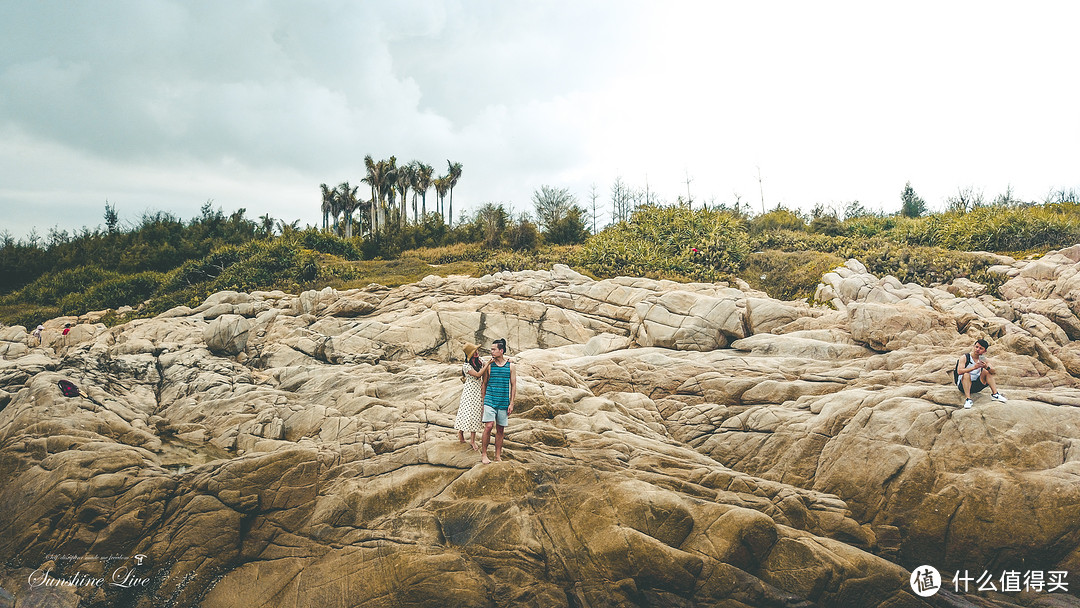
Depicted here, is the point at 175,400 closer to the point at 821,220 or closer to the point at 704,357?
the point at 704,357

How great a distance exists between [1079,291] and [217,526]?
76.2ft

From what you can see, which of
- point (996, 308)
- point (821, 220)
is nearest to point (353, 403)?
point (996, 308)

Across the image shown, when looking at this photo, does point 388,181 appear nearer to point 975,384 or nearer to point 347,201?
point 347,201

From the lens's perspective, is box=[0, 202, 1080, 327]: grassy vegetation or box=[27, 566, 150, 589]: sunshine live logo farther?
box=[0, 202, 1080, 327]: grassy vegetation

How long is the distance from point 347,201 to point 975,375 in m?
64.2

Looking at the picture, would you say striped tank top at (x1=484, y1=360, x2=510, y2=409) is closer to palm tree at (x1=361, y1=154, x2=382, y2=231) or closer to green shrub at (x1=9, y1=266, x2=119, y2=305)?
green shrub at (x1=9, y1=266, x2=119, y2=305)

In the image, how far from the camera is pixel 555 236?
120 ft

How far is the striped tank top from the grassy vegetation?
53.0ft

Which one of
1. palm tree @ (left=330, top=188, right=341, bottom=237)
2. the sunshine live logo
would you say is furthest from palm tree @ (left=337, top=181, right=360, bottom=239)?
the sunshine live logo

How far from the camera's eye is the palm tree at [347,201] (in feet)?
203

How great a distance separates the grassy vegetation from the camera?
23.1 m

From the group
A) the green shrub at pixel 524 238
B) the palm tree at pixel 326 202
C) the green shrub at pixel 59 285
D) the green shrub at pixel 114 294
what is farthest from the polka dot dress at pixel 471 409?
the palm tree at pixel 326 202

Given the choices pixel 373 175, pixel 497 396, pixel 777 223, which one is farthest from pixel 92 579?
pixel 373 175

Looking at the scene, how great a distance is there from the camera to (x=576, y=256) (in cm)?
2847
